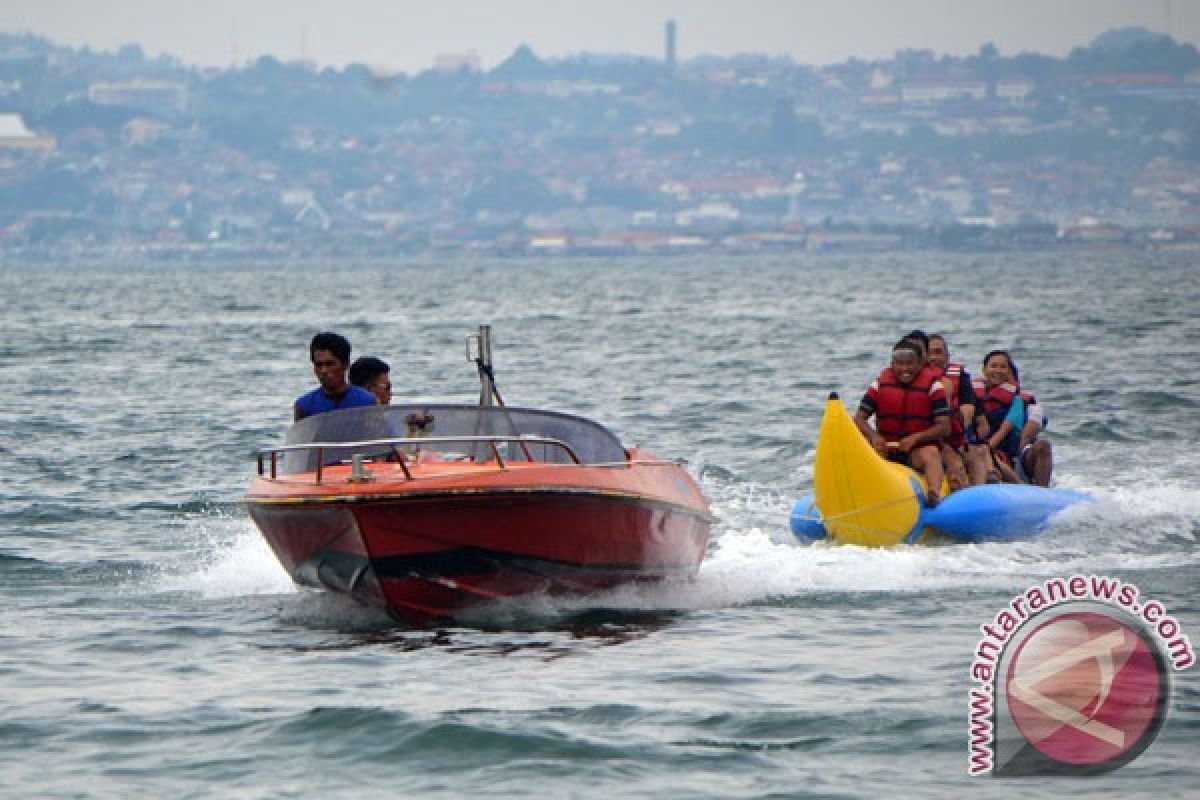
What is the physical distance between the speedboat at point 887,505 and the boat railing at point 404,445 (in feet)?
10.8

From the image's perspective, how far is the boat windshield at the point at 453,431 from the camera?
12633mm

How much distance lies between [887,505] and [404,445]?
13.8ft

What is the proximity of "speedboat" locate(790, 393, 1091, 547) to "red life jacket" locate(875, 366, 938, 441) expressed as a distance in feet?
0.89

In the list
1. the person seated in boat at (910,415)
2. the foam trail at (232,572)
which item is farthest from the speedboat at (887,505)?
the foam trail at (232,572)

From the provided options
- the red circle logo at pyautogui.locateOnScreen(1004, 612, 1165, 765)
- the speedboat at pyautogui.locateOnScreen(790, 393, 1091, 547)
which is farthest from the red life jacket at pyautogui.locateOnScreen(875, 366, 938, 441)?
the red circle logo at pyautogui.locateOnScreen(1004, 612, 1165, 765)

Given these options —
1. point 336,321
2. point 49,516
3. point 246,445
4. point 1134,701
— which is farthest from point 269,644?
point 336,321

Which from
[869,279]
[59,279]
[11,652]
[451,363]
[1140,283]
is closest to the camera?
[11,652]

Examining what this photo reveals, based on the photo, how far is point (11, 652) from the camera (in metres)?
12.3

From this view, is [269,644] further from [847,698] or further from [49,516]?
[49,516]

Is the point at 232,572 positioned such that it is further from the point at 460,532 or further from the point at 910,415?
the point at 910,415

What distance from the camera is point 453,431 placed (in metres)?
12.7

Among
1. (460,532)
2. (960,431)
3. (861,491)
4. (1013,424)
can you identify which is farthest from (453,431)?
(1013,424)

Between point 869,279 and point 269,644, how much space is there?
304ft

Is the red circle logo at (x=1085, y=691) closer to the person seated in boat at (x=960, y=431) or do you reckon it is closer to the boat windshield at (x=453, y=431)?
the boat windshield at (x=453, y=431)
